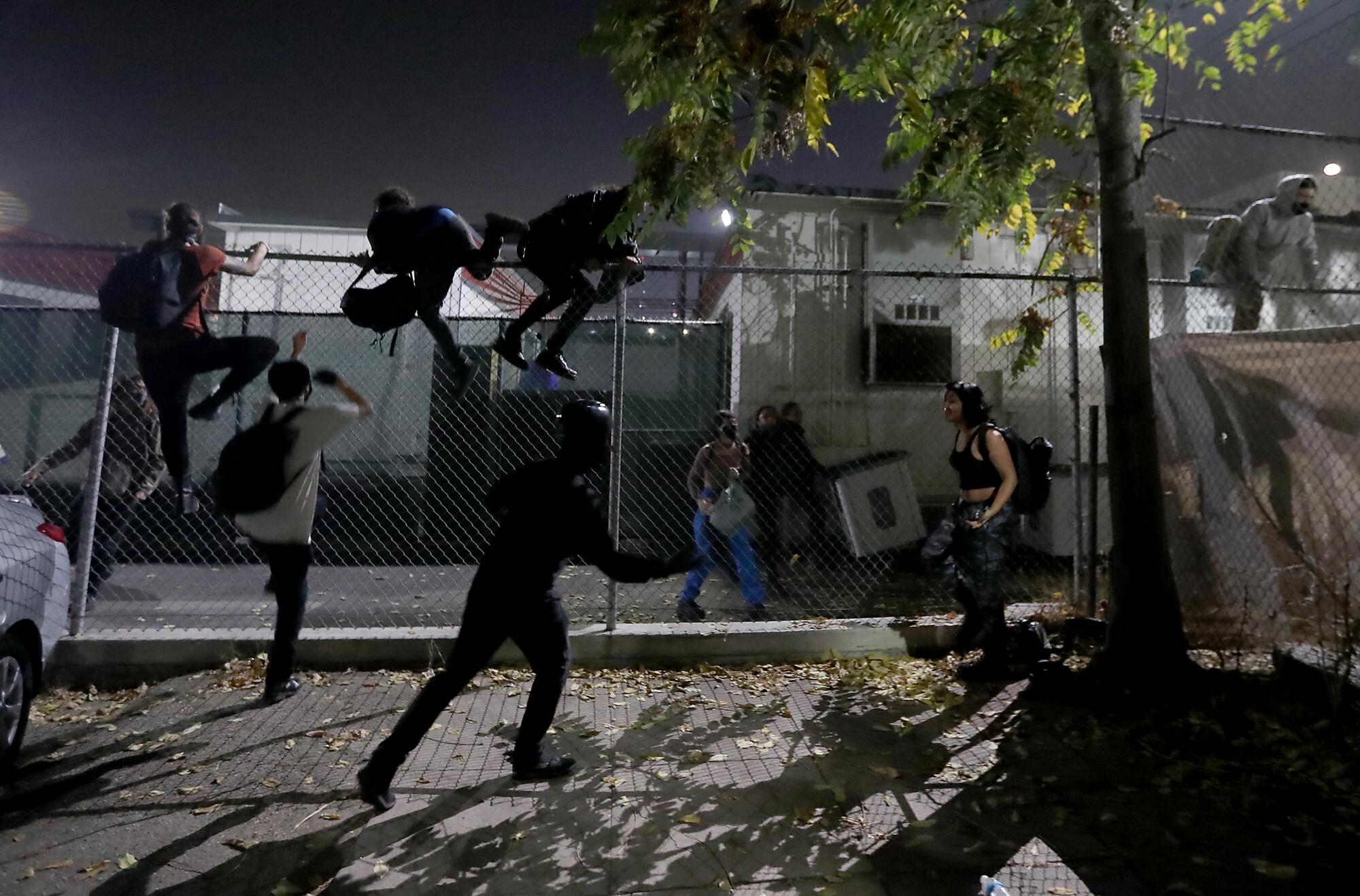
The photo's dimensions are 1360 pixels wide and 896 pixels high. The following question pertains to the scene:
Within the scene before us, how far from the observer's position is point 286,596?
3775 mm

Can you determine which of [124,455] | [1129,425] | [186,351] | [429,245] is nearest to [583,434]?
[429,245]

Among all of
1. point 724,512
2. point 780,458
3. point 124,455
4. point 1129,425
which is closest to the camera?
point 1129,425

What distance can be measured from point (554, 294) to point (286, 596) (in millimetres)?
2010

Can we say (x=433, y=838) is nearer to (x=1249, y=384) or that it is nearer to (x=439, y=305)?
(x=439, y=305)

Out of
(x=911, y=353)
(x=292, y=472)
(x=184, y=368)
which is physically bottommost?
(x=292, y=472)

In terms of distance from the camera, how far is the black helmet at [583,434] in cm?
298

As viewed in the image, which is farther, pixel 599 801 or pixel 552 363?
pixel 552 363

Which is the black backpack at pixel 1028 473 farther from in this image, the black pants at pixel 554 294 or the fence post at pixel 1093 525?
the black pants at pixel 554 294

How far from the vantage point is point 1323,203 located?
5910mm

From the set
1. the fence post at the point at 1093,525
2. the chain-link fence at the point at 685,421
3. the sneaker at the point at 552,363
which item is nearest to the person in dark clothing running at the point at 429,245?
the sneaker at the point at 552,363

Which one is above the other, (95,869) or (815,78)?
(815,78)

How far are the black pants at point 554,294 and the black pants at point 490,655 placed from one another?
4.37ft

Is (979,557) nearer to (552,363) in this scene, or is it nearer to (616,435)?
(616,435)

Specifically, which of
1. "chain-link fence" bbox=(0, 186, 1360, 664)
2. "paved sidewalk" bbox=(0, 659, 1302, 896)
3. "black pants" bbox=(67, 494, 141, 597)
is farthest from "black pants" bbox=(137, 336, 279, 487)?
"black pants" bbox=(67, 494, 141, 597)
